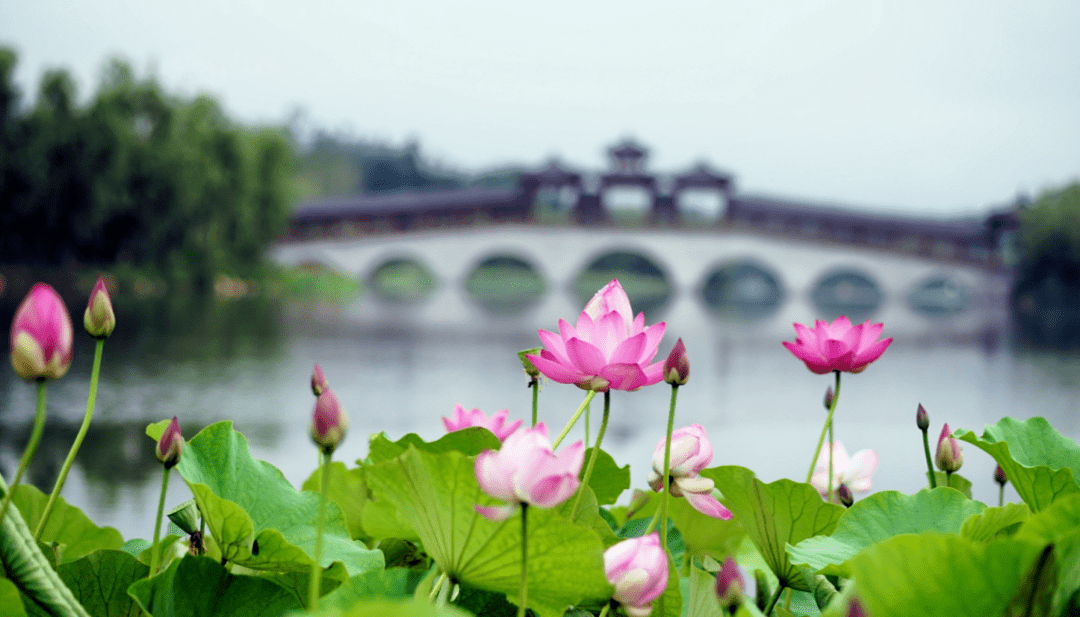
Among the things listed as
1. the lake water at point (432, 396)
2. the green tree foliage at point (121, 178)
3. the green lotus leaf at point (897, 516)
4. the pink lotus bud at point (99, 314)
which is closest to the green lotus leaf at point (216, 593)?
the pink lotus bud at point (99, 314)

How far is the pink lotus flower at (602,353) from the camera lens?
0.55 meters

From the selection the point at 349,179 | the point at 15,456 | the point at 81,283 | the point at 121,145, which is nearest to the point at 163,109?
the point at 121,145

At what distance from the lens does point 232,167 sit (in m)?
19.0

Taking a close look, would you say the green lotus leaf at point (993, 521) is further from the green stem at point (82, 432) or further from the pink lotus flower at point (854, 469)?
the green stem at point (82, 432)

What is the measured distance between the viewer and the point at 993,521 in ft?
2.01

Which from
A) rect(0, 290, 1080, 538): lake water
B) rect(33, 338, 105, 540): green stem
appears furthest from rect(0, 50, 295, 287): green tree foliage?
rect(33, 338, 105, 540): green stem

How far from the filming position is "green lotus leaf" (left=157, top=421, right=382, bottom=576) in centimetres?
56

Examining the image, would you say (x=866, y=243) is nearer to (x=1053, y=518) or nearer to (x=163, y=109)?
(x=163, y=109)

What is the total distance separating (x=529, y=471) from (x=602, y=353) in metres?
0.15

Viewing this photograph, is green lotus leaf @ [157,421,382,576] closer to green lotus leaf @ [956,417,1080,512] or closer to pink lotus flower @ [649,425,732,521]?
pink lotus flower @ [649,425,732,521]

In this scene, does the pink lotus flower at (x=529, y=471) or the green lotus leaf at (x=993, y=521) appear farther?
the green lotus leaf at (x=993, y=521)

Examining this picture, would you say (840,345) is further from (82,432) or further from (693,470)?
(82,432)

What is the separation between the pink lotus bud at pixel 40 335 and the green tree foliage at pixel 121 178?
1787cm

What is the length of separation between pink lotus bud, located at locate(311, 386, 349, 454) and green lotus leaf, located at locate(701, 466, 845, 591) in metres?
0.35
